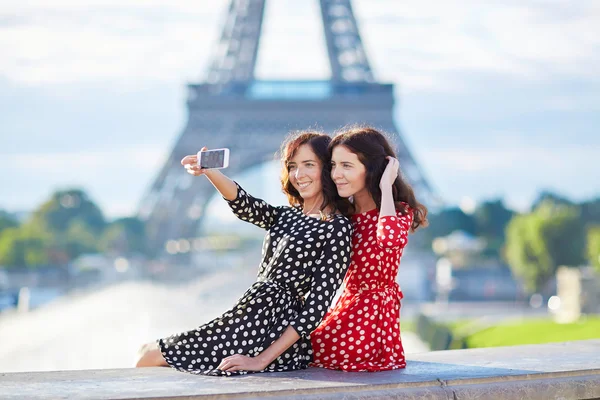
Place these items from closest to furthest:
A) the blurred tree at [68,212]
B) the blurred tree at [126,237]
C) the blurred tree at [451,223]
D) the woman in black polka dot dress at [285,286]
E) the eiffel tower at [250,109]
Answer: the woman in black polka dot dress at [285,286] < the eiffel tower at [250,109] < the blurred tree at [126,237] < the blurred tree at [68,212] < the blurred tree at [451,223]

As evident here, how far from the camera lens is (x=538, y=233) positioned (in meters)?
40.8

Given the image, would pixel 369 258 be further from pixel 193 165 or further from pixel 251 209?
pixel 193 165

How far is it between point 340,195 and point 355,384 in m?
1.06

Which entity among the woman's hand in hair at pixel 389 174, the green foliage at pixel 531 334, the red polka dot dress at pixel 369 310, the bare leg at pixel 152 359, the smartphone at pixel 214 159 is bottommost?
the green foliage at pixel 531 334

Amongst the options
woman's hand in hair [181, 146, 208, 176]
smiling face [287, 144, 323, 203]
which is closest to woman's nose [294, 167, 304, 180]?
smiling face [287, 144, 323, 203]

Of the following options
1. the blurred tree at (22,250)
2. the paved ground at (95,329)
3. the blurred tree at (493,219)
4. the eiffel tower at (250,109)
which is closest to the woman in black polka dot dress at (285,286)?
the paved ground at (95,329)

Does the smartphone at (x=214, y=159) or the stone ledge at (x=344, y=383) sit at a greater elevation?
the smartphone at (x=214, y=159)

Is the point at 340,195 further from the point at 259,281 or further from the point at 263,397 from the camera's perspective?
the point at 263,397

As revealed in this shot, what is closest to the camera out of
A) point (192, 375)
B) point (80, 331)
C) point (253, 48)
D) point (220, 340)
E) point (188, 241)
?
point (192, 375)

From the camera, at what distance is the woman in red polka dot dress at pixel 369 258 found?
4098 millimetres

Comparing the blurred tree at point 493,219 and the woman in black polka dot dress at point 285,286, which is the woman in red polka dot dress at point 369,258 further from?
the blurred tree at point 493,219

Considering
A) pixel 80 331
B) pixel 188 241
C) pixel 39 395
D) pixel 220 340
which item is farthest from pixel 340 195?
pixel 188 241

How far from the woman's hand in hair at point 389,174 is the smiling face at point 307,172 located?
0.25 m

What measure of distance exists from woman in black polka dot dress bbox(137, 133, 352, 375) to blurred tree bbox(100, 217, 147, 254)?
4415 cm
